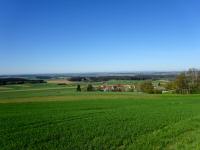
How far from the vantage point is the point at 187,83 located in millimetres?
95875

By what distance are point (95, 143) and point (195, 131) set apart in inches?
254

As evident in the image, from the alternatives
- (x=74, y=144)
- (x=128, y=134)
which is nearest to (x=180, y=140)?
(x=128, y=134)

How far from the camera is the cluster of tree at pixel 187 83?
92.8 meters

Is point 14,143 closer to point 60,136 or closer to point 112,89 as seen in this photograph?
point 60,136

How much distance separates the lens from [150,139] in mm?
15039

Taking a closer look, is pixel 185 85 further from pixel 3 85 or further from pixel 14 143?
pixel 14 143

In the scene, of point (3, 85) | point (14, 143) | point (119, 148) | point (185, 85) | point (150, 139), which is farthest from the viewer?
point (3, 85)

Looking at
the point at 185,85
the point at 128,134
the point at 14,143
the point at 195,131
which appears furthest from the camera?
the point at 185,85

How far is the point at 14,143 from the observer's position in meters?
14.0

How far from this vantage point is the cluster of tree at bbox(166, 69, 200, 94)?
92838 millimetres

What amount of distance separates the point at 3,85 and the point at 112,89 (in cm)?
3458

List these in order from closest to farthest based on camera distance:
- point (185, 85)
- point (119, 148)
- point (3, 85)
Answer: point (119, 148), point (185, 85), point (3, 85)

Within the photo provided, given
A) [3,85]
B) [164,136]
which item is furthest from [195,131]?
[3,85]

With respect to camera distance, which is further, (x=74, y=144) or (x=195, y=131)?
(x=195, y=131)
